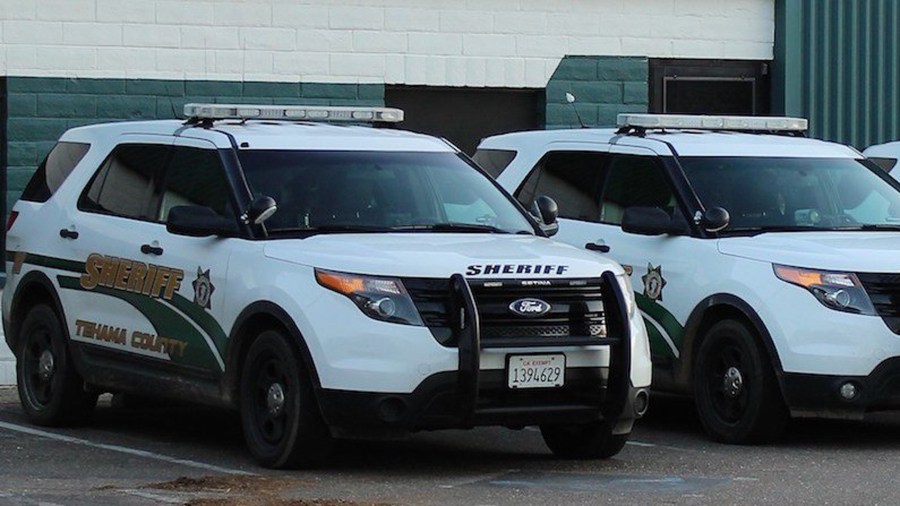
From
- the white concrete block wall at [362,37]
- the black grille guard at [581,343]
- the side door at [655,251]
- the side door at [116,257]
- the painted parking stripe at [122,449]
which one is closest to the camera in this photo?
the black grille guard at [581,343]

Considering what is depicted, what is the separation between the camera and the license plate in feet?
31.7

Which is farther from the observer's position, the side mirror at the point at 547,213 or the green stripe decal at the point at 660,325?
the green stripe decal at the point at 660,325

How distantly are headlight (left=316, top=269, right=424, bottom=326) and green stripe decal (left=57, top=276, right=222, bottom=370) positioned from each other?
1127mm

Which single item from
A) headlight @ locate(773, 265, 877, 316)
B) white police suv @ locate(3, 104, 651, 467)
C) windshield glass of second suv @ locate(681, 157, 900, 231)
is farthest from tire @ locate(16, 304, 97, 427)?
headlight @ locate(773, 265, 877, 316)

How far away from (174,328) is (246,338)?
718 mm

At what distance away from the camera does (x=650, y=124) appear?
1254cm

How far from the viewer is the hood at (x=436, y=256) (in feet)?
31.6

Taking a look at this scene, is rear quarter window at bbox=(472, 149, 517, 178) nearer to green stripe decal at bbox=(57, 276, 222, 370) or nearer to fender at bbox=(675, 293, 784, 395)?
fender at bbox=(675, 293, 784, 395)

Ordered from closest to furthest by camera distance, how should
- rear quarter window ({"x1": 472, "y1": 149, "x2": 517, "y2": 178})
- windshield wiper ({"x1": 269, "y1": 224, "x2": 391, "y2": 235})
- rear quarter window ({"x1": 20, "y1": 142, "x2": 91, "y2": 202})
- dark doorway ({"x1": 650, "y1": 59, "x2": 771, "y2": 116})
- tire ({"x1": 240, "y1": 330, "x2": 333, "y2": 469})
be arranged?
tire ({"x1": 240, "y1": 330, "x2": 333, "y2": 469})
windshield wiper ({"x1": 269, "y1": 224, "x2": 391, "y2": 235})
rear quarter window ({"x1": 20, "y1": 142, "x2": 91, "y2": 202})
rear quarter window ({"x1": 472, "y1": 149, "x2": 517, "y2": 178})
dark doorway ({"x1": 650, "y1": 59, "x2": 771, "y2": 116})

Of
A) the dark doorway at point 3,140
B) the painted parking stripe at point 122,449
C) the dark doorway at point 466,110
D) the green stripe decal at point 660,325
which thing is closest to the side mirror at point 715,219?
the green stripe decal at point 660,325

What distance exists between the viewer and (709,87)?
65.9ft

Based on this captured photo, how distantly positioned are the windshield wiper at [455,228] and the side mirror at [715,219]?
1.33 m

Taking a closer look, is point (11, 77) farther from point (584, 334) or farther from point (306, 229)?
point (584, 334)

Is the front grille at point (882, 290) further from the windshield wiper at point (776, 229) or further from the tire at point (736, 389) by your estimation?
the windshield wiper at point (776, 229)
